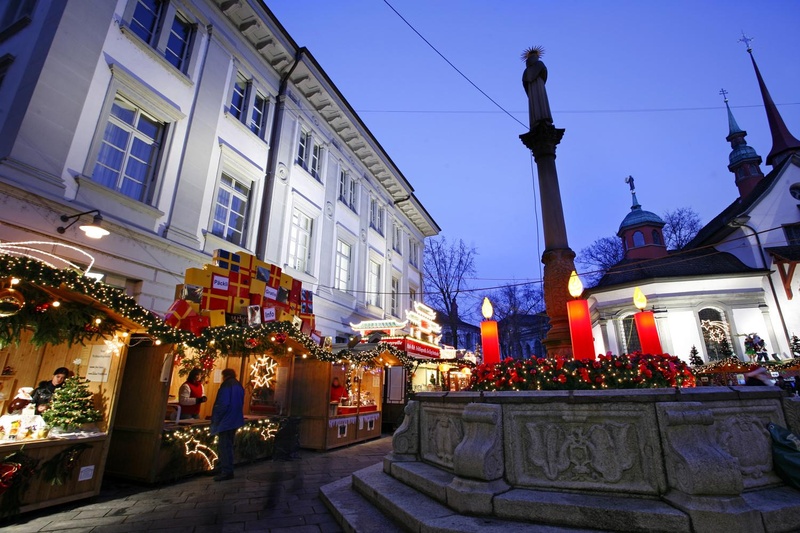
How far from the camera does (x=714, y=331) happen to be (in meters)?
21.2

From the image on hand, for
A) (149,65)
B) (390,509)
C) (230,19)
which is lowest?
(390,509)

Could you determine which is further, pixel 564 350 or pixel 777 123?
pixel 777 123

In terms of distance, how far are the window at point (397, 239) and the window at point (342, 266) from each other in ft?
18.5

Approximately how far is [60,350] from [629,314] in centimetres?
2563

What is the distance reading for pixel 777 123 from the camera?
1097 inches

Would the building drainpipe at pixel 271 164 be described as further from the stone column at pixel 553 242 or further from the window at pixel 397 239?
the window at pixel 397 239

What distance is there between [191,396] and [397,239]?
17.5 m

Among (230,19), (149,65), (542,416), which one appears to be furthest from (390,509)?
(230,19)

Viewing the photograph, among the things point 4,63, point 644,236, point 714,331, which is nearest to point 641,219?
point 644,236

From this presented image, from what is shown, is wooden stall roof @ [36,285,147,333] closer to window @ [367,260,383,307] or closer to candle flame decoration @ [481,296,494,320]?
candle flame decoration @ [481,296,494,320]

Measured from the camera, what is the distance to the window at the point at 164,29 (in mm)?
10234

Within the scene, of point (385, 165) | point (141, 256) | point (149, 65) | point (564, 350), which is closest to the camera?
point (564, 350)

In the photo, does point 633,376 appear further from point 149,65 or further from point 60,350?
point 149,65

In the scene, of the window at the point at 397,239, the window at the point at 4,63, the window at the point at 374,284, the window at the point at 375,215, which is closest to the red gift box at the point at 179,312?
the window at the point at 4,63
